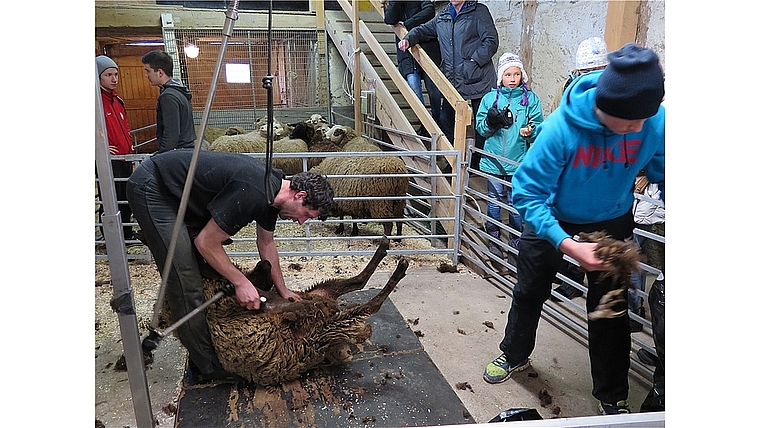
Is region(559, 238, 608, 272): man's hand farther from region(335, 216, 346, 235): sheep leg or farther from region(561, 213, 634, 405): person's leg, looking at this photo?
region(335, 216, 346, 235): sheep leg

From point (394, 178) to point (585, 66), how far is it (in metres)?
2.14

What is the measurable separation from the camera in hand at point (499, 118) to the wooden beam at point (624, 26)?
3.06ft

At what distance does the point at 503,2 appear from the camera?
12.6 feet

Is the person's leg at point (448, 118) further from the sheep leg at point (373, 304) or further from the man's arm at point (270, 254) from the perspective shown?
the man's arm at point (270, 254)

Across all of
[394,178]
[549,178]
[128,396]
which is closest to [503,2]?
[394,178]

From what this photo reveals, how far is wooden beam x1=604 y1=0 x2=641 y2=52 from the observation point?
178 centimetres

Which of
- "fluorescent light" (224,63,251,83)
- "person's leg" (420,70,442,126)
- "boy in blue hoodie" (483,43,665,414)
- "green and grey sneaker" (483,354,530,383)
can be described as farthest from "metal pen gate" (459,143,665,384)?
"fluorescent light" (224,63,251,83)

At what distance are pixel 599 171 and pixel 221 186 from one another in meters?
1.32

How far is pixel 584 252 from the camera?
1.41m

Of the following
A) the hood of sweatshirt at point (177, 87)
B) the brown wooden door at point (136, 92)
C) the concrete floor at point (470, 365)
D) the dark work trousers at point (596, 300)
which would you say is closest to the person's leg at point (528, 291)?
the dark work trousers at point (596, 300)

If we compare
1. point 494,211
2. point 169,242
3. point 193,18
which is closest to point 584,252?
point 169,242

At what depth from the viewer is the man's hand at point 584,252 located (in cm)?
140

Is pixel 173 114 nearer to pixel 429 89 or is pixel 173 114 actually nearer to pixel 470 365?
pixel 470 365
